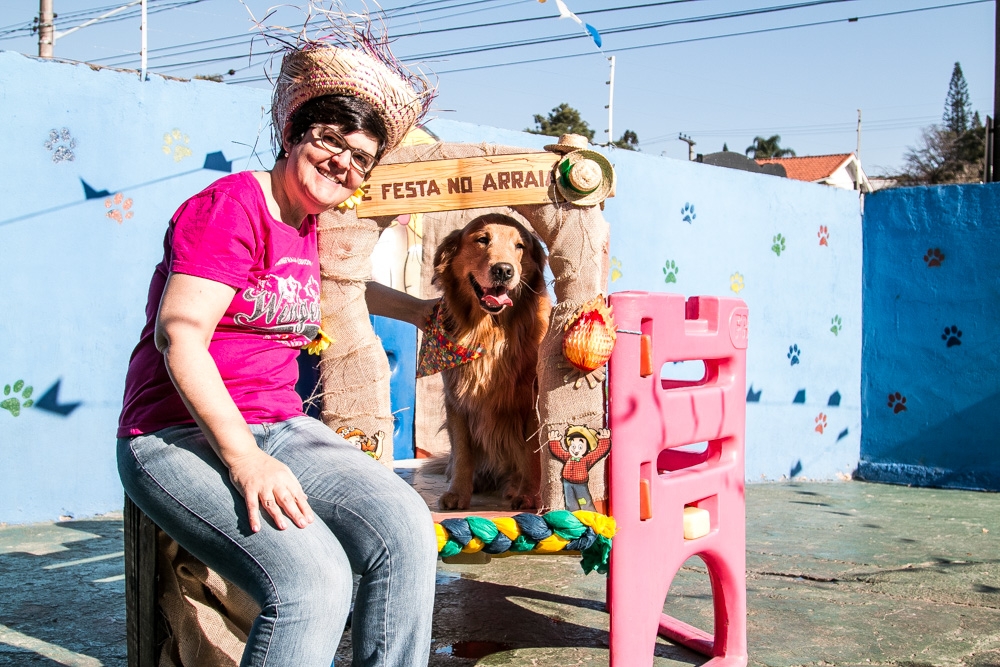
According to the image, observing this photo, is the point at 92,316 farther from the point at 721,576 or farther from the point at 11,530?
the point at 721,576

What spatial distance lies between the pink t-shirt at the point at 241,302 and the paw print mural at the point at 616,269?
378cm

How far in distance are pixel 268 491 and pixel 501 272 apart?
154cm

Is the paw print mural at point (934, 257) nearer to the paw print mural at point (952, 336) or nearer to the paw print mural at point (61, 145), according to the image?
the paw print mural at point (952, 336)

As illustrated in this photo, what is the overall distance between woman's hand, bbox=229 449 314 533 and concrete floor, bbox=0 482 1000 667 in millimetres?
1254

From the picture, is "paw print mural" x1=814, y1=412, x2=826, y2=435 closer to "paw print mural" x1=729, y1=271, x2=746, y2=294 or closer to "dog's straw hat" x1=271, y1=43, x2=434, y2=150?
"paw print mural" x1=729, y1=271, x2=746, y2=294

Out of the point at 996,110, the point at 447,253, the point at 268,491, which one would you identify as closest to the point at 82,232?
the point at 447,253

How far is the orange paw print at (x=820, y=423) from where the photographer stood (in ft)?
20.4

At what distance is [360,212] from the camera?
237cm

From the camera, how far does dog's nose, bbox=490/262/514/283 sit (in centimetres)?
285

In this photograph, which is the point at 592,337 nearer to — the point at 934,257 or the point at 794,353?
the point at 794,353

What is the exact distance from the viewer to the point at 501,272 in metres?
2.86

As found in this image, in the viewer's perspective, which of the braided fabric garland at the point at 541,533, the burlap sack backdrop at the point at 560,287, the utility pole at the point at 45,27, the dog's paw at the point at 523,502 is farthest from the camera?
the utility pole at the point at 45,27

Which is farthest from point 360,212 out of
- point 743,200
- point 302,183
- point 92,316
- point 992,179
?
point 992,179

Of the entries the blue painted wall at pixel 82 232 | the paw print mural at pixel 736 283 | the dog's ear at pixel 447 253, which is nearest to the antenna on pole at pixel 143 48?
the blue painted wall at pixel 82 232
